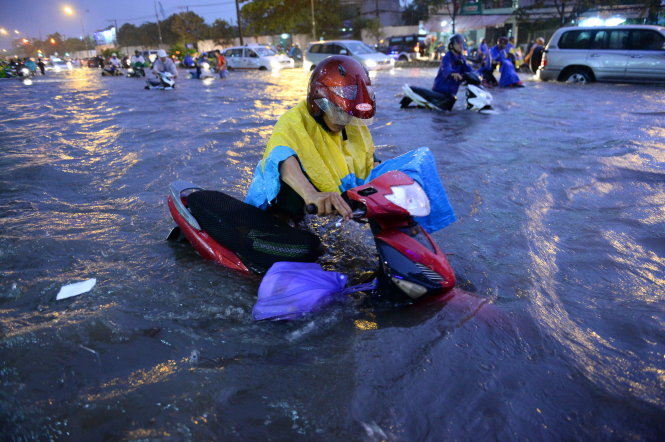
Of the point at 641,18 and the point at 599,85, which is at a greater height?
the point at 641,18

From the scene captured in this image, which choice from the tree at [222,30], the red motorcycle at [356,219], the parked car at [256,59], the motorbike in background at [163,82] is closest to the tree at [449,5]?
the parked car at [256,59]

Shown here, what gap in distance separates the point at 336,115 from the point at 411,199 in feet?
2.31

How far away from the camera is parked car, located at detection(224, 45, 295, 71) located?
25.8m

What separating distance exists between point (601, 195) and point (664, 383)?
298 centimetres

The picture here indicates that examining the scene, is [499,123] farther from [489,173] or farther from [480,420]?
[480,420]

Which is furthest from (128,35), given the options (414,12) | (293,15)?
(414,12)

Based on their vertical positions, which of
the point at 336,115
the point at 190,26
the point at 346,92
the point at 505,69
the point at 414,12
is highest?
the point at 190,26

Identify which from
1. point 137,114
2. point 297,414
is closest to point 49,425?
point 297,414

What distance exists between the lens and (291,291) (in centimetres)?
230

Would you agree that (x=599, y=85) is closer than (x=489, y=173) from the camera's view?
A: No

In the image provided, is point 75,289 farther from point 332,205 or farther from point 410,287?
point 410,287

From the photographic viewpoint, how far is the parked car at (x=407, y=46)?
105 ft

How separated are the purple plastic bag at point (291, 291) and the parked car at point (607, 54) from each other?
46.8 feet

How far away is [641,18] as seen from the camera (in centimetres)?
2534
